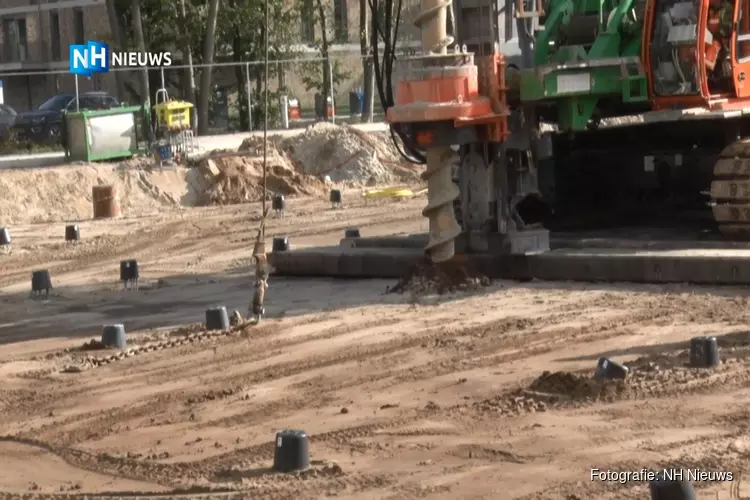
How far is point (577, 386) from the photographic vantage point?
29.6ft

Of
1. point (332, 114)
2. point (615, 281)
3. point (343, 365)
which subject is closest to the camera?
point (343, 365)

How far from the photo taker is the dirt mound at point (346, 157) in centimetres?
2748

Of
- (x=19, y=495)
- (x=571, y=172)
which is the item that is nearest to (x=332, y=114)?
(x=571, y=172)

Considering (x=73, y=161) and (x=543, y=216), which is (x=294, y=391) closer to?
(x=543, y=216)

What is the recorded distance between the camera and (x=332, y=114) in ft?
128

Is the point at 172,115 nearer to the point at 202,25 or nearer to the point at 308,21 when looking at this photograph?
the point at 202,25

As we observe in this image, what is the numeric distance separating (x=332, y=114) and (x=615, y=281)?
26.0 metres

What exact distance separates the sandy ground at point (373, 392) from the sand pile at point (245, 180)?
1026 cm

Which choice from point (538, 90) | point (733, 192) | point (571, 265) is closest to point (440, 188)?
point (538, 90)

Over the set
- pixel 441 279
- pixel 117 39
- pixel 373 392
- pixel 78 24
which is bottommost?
pixel 373 392

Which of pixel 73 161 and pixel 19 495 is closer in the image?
pixel 19 495

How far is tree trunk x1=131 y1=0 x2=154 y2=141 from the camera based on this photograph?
30609 millimetres

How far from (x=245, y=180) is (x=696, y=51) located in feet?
44.4

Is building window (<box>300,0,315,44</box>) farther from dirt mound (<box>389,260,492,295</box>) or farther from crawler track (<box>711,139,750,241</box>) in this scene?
dirt mound (<box>389,260,492,295</box>)
